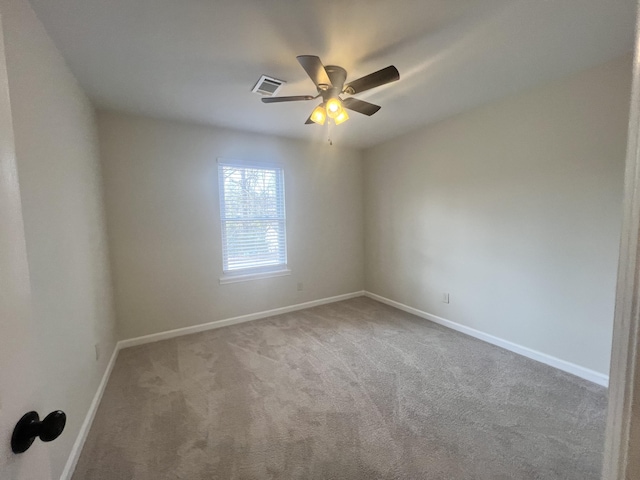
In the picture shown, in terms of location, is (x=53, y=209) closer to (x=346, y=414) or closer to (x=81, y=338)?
(x=81, y=338)

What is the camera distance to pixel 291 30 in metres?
1.68

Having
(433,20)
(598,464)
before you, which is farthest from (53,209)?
(598,464)

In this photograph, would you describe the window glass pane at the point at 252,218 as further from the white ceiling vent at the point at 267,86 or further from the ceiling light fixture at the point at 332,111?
the ceiling light fixture at the point at 332,111

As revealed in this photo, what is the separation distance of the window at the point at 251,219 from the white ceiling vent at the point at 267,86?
1.27m

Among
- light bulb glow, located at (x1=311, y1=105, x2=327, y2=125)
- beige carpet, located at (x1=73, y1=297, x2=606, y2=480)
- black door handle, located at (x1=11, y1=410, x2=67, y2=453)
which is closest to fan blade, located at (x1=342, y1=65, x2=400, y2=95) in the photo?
light bulb glow, located at (x1=311, y1=105, x2=327, y2=125)

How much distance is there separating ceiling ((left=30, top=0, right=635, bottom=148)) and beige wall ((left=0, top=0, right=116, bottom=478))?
27cm

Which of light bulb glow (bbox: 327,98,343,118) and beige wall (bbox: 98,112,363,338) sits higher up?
light bulb glow (bbox: 327,98,343,118)

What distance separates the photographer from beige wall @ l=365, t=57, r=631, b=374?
2.17 m

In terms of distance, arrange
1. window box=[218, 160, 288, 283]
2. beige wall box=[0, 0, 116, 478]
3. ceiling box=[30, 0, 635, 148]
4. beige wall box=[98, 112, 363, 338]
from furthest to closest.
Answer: window box=[218, 160, 288, 283] < beige wall box=[98, 112, 363, 338] < ceiling box=[30, 0, 635, 148] < beige wall box=[0, 0, 116, 478]

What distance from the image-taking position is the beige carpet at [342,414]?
61.4 inches

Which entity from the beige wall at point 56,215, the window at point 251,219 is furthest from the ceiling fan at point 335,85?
the window at point 251,219

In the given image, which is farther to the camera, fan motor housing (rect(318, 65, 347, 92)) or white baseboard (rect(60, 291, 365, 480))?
fan motor housing (rect(318, 65, 347, 92))

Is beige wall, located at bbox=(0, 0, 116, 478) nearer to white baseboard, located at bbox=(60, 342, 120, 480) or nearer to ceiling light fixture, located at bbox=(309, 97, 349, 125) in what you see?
white baseboard, located at bbox=(60, 342, 120, 480)

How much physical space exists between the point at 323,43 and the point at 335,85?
0.34 metres
